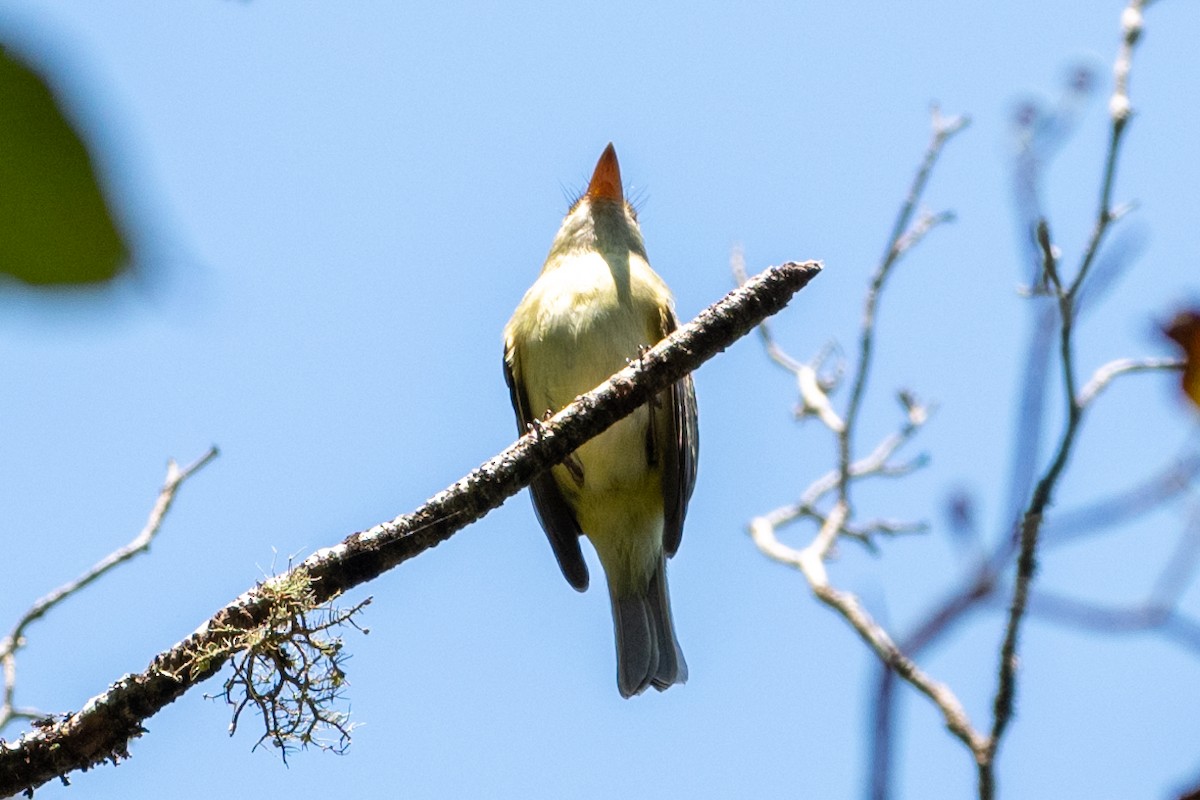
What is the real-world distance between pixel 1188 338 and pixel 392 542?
2.27 metres

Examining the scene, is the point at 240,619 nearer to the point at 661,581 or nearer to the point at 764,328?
the point at 661,581

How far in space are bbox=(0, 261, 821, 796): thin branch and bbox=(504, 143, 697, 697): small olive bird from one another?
1866 mm

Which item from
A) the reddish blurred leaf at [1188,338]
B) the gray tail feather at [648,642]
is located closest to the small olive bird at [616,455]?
the gray tail feather at [648,642]

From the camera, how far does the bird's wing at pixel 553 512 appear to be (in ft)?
17.9

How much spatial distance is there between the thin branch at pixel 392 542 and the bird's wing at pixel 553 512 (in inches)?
86.7

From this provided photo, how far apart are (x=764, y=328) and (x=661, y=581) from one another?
152cm

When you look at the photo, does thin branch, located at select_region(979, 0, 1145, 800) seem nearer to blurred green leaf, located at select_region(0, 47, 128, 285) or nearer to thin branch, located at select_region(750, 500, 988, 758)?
thin branch, located at select_region(750, 500, 988, 758)

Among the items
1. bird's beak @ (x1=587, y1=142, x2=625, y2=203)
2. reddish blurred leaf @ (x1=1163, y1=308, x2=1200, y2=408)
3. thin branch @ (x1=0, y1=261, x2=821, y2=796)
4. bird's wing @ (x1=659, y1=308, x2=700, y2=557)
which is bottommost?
reddish blurred leaf @ (x1=1163, y1=308, x2=1200, y2=408)

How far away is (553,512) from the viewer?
5.51m

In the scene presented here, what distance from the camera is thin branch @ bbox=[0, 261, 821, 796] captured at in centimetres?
276

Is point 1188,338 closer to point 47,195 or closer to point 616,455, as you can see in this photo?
point 47,195

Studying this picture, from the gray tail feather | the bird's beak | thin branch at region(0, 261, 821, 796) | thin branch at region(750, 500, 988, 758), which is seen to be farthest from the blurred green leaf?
the bird's beak

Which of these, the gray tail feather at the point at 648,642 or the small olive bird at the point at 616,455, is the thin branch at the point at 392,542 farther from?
the gray tail feather at the point at 648,642

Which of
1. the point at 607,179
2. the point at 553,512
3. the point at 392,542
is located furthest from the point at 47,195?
the point at 607,179
